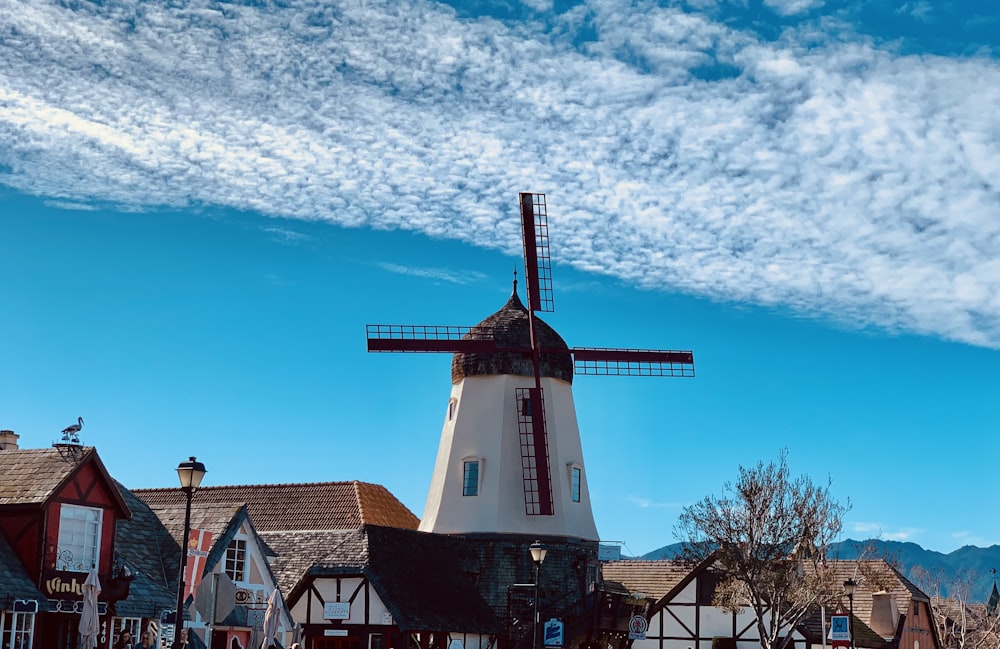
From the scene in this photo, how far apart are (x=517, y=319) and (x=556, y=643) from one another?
15801 millimetres

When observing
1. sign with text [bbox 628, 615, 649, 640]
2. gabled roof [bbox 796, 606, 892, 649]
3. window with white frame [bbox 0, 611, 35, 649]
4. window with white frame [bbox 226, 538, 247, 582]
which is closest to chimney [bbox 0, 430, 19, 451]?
window with white frame [bbox 226, 538, 247, 582]

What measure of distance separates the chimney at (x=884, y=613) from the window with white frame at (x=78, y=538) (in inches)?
1086

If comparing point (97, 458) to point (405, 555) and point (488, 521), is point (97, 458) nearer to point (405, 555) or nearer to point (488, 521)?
point (405, 555)

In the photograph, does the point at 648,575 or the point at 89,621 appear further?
the point at 648,575

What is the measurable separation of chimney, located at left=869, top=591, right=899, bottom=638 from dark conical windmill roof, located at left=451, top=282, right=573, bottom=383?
43.4 feet

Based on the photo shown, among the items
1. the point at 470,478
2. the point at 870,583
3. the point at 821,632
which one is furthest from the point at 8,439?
the point at 870,583

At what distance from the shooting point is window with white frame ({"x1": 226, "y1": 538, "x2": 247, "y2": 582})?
34.1 m

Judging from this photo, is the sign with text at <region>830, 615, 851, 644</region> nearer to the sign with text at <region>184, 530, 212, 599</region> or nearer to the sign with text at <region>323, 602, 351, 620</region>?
the sign with text at <region>323, 602, 351, 620</region>

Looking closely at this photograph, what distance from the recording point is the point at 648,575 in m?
50.3

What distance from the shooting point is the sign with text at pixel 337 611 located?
39.3 m

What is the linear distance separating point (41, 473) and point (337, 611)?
1250 cm

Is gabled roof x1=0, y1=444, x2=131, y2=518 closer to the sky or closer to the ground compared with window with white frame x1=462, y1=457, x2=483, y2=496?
closer to the ground

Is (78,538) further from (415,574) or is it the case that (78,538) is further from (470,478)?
(470,478)

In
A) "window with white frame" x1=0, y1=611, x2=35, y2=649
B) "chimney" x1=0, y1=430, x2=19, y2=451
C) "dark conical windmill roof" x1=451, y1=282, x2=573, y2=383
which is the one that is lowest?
"window with white frame" x1=0, y1=611, x2=35, y2=649
